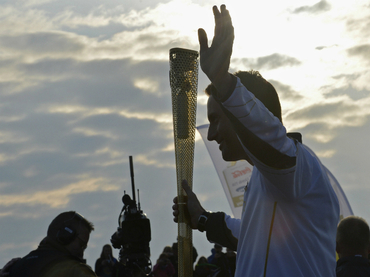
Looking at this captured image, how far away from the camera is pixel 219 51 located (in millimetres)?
1575

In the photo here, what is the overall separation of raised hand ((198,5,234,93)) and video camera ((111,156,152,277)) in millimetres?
3103

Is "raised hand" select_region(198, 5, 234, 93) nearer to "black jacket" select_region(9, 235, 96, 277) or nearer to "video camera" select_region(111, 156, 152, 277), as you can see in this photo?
"video camera" select_region(111, 156, 152, 277)

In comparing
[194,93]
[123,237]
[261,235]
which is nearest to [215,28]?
[261,235]

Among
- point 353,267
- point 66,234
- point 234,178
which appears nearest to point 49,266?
point 66,234

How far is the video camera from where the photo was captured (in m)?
4.42

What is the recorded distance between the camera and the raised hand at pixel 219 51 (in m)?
1.57

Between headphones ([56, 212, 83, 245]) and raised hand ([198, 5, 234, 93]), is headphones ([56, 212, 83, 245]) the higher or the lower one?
the lower one

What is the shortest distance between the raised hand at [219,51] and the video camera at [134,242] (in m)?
3.10

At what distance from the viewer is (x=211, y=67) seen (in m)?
1.58

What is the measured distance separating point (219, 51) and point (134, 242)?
10.5ft

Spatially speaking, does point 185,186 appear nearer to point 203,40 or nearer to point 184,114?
point 184,114

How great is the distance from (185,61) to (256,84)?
695 mm

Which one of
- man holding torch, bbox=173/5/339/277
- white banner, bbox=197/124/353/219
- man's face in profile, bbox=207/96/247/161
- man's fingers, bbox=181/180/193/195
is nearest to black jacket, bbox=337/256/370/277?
man's fingers, bbox=181/180/193/195

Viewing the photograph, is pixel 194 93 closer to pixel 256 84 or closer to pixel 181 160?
pixel 181 160
